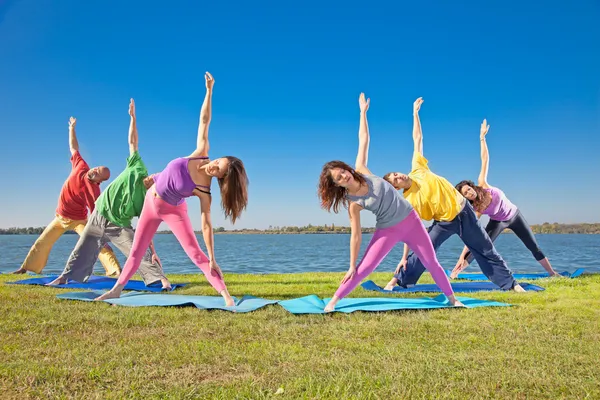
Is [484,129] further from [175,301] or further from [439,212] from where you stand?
[175,301]

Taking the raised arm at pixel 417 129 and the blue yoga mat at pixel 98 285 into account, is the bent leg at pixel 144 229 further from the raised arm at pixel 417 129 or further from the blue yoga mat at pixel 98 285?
the raised arm at pixel 417 129

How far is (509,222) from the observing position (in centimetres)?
907

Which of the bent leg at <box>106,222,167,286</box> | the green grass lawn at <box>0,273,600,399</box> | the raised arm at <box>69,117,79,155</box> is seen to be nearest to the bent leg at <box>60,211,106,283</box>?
the bent leg at <box>106,222,167,286</box>

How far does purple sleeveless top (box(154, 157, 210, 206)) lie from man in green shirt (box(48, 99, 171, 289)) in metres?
1.46

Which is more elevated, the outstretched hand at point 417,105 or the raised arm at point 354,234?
the outstretched hand at point 417,105

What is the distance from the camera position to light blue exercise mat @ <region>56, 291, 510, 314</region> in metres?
5.60

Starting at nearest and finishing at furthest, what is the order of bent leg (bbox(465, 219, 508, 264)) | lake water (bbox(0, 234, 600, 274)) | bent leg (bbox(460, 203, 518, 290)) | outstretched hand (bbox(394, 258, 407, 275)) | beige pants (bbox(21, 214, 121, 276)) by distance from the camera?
bent leg (bbox(460, 203, 518, 290)) < outstretched hand (bbox(394, 258, 407, 275)) < bent leg (bbox(465, 219, 508, 264)) < beige pants (bbox(21, 214, 121, 276)) < lake water (bbox(0, 234, 600, 274))

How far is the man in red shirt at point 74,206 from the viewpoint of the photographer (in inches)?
338

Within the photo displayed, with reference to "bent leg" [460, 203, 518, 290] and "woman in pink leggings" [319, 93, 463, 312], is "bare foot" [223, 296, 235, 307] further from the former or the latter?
"bent leg" [460, 203, 518, 290]

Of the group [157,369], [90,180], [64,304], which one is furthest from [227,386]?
[90,180]

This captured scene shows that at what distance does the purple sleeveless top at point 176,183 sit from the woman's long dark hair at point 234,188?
0.98 ft

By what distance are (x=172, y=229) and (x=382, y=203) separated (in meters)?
2.56

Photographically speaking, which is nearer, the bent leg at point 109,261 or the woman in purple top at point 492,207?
the woman in purple top at point 492,207

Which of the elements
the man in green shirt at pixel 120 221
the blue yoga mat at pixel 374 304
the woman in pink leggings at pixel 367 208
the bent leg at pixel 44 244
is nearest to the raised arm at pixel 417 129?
the woman in pink leggings at pixel 367 208
